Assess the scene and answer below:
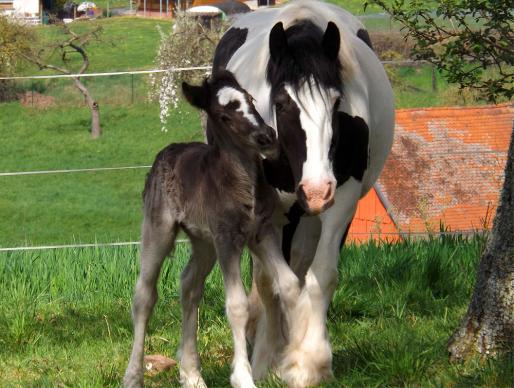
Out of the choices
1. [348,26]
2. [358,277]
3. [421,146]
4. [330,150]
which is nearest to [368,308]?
[358,277]

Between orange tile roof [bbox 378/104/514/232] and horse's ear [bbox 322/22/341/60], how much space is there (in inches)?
271

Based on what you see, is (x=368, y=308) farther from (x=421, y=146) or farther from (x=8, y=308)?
(x=421, y=146)

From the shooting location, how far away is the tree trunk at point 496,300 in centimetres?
484

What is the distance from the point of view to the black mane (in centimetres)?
473

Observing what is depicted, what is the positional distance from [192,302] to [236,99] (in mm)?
1101

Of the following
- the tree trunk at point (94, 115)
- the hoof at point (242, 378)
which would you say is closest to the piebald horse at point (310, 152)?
the hoof at point (242, 378)

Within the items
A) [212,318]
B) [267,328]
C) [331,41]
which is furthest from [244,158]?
[212,318]

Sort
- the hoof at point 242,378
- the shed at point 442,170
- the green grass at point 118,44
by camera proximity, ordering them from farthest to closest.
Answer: the green grass at point 118,44, the shed at point 442,170, the hoof at point 242,378

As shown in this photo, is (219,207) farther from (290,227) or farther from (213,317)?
(213,317)

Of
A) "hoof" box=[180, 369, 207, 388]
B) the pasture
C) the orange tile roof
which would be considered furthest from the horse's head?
the orange tile roof

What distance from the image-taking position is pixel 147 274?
16.4 feet

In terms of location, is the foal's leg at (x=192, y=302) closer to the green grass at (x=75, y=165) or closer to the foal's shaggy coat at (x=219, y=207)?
the foal's shaggy coat at (x=219, y=207)

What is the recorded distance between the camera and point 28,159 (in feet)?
131

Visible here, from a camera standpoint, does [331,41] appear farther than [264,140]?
Yes
